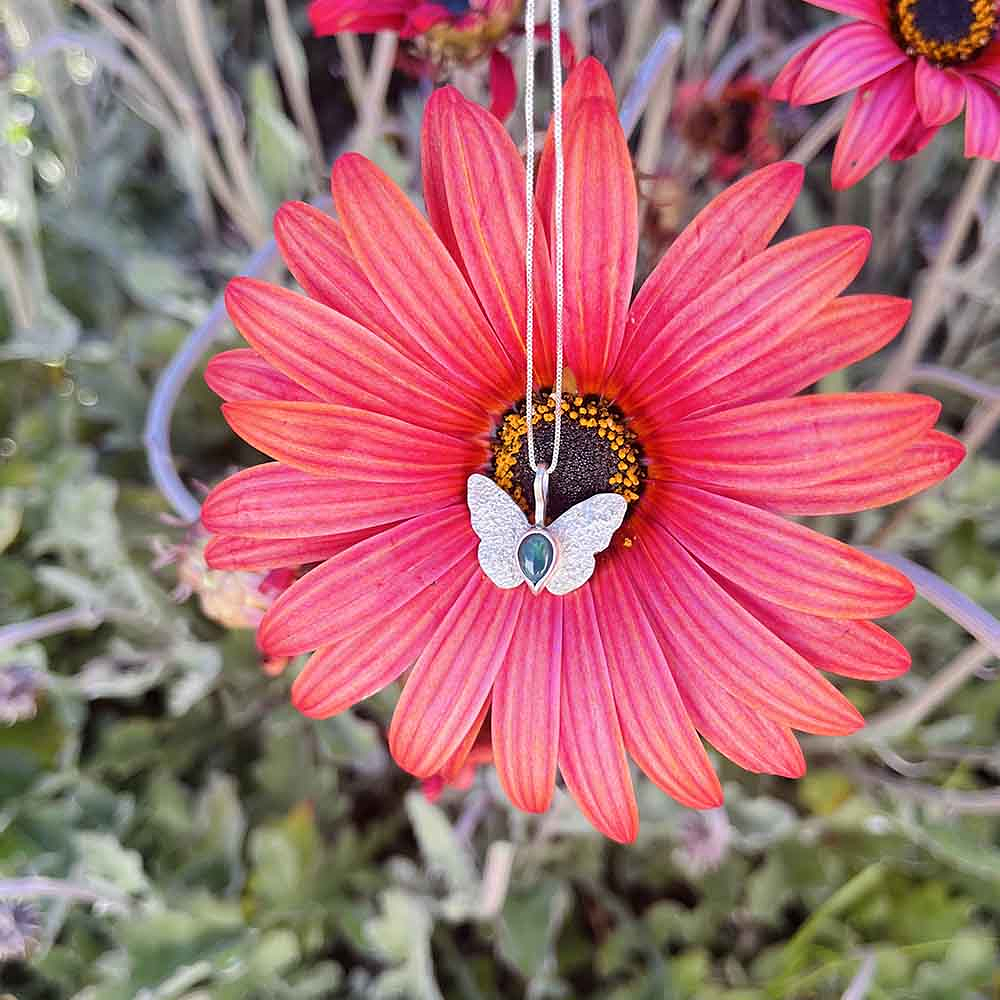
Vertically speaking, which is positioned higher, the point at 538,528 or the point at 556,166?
the point at 556,166

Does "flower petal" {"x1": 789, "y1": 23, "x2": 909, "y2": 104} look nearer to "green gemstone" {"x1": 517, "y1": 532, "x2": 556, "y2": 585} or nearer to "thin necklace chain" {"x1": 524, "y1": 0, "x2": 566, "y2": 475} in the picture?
"thin necklace chain" {"x1": 524, "y1": 0, "x2": 566, "y2": 475}

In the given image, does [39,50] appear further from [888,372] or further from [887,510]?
[887,510]

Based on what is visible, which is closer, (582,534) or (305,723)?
(582,534)

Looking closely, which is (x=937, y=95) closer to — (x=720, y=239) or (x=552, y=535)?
(x=720, y=239)

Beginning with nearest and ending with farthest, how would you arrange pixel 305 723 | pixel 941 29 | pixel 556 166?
pixel 556 166
pixel 941 29
pixel 305 723

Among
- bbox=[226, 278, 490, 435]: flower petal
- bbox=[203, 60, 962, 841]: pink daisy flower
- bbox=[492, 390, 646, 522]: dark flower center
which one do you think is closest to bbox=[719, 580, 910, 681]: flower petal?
bbox=[203, 60, 962, 841]: pink daisy flower

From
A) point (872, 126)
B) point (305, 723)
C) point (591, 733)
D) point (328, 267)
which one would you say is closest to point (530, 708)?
point (591, 733)

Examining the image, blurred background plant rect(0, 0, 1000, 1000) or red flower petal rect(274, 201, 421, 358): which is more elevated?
red flower petal rect(274, 201, 421, 358)

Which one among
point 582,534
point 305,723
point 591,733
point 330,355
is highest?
point 330,355
